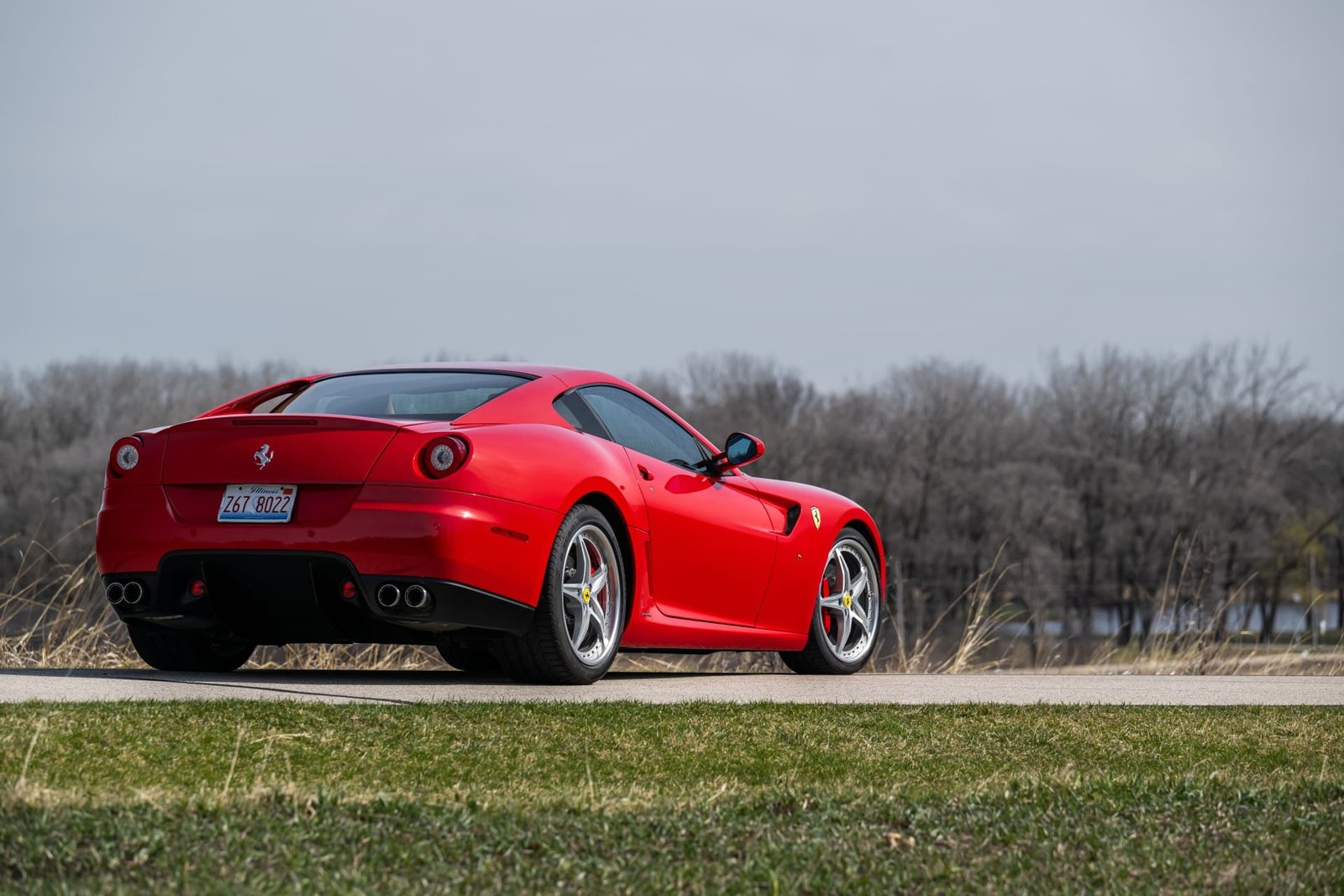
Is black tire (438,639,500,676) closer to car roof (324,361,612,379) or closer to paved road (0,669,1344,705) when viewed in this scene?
paved road (0,669,1344,705)

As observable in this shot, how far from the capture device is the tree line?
7719 centimetres

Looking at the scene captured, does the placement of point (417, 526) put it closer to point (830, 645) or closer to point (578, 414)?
point (578, 414)

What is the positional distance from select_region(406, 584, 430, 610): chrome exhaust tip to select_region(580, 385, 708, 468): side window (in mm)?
1501

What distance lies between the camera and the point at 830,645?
8.81 meters

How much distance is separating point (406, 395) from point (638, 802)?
3474 millimetres

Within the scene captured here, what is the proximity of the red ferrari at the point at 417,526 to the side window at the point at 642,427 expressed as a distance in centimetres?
2

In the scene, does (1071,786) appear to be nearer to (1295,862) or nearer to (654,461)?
(1295,862)

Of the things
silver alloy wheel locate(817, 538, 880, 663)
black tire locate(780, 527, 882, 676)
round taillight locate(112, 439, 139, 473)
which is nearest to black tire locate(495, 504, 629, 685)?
round taillight locate(112, 439, 139, 473)

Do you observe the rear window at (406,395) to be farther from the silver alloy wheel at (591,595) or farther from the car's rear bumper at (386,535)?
the silver alloy wheel at (591,595)

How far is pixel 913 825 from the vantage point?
3672 mm

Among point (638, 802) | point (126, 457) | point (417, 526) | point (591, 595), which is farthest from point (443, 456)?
point (638, 802)

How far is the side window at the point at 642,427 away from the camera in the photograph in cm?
745

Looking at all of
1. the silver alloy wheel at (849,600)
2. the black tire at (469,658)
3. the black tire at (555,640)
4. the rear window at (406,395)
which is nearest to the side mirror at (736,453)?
the silver alloy wheel at (849,600)

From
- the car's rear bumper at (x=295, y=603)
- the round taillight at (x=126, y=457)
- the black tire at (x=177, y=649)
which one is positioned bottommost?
the black tire at (x=177, y=649)
